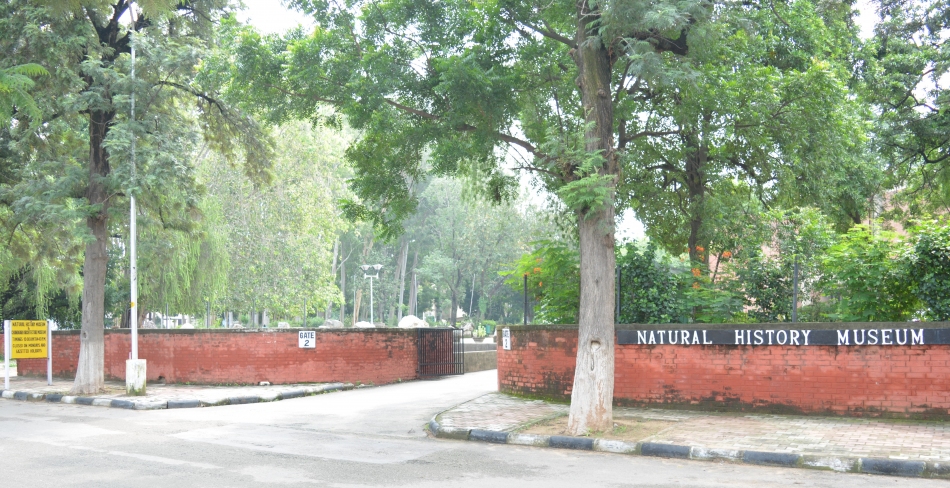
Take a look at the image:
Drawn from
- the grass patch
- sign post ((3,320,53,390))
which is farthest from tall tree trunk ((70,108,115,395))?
the grass patch

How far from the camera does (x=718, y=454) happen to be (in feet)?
33.3

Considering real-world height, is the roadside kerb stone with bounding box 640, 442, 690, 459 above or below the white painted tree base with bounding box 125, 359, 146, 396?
below

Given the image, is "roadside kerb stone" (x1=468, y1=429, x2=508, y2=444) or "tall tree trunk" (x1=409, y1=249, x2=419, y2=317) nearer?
"roadside kerb stone" (x1=468, y1=429, x2=508, y2=444)

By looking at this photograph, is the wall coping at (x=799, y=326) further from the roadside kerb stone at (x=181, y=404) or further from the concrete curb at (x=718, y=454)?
the roadside kerb stone at (x=181, y=404)

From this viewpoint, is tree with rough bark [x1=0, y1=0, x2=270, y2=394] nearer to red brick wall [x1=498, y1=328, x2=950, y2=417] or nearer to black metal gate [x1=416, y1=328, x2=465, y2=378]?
black metal gate [x1=416, y1=328, x2=465, y2=378]

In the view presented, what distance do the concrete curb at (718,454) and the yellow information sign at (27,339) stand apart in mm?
14087

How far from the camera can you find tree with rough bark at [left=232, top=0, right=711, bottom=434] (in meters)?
11.9

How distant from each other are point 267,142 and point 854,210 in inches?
633

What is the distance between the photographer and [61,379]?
24609mm

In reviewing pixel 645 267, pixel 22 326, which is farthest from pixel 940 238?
pixel 22 326

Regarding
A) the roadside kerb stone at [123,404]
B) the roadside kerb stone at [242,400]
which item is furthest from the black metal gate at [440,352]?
the roadside kerb stone at [123,404]

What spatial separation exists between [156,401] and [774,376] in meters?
12.4

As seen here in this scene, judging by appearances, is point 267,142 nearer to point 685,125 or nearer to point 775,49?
point 685,125

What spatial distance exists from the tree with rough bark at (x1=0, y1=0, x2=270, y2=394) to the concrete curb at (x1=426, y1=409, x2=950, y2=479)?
10365mm
